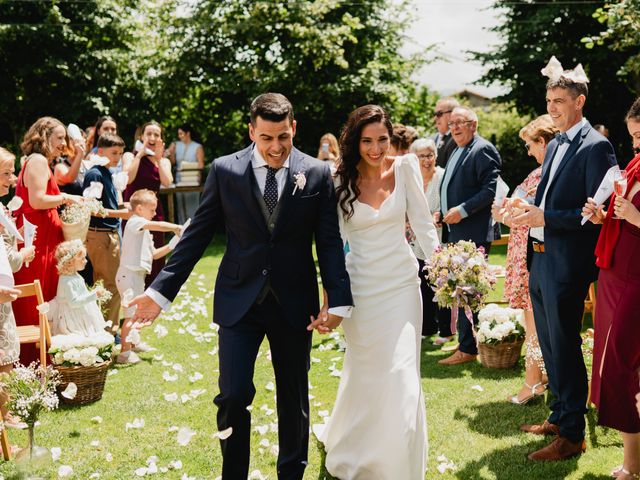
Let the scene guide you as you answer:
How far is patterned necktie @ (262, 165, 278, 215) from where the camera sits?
12.8ft

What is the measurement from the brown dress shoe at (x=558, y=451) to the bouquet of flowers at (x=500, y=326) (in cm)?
190

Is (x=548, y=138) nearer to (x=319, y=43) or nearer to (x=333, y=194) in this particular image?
(x=333, y=194)

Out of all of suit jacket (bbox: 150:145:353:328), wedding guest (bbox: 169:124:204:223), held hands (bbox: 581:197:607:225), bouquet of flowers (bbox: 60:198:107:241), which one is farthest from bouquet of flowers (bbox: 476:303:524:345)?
wedding guest (bbox: 169:124:204:223)

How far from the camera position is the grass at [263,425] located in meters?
4.56

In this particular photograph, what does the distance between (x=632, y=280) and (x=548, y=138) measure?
1661 mm

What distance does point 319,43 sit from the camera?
1867cm

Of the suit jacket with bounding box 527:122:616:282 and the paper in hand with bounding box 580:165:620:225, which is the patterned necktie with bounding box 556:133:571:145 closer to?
the suit jacket with bounding box 527:122:616:282

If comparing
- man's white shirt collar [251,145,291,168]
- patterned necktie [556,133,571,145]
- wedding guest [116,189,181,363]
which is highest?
patterned necktie [556,133,571,145]

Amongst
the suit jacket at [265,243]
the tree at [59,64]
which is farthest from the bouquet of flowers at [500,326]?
the tree at [59,64]

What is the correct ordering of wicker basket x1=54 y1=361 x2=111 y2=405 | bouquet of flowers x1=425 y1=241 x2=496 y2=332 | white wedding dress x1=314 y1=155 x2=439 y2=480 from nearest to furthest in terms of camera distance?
1. white wedding dress x1=314 y1=155 x2=439 y2=480
2. bouquet of flowers x1=425 y1=241 x2=496 y2=332
3. wicker basket x1=54 y1=361 x2=111 y2=405

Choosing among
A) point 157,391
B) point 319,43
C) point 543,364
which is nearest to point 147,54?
point 319,43

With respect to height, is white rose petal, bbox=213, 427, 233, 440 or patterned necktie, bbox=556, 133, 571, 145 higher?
patterned necktie, bbox=556, 133, 571, 145

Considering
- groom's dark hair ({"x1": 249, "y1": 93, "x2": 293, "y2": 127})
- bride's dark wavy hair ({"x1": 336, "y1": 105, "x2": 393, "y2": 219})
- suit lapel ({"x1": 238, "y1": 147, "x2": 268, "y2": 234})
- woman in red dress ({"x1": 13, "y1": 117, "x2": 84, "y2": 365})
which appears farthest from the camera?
woman in red dress ({"x1": 13, "y1": 117, "x2": 84, "y2": 365})

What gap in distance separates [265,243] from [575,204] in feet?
6.72
